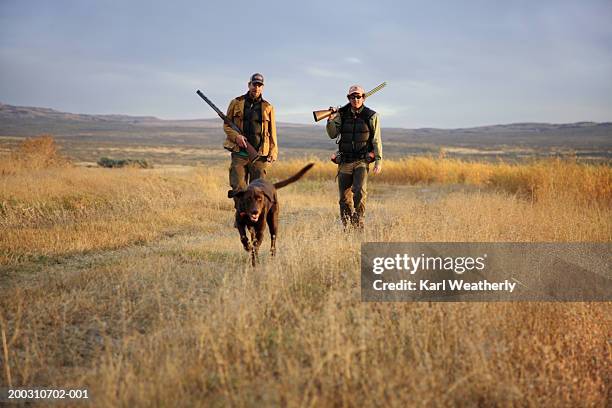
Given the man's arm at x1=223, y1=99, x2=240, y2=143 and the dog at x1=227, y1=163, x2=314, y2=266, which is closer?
the dog at x1=227, y1=163, x2=314, y2=266

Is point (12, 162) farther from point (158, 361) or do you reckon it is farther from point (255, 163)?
point (158, 361)

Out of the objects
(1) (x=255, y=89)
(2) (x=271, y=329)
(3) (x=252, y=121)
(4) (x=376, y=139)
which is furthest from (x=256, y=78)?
(2) (x=271, y=329)

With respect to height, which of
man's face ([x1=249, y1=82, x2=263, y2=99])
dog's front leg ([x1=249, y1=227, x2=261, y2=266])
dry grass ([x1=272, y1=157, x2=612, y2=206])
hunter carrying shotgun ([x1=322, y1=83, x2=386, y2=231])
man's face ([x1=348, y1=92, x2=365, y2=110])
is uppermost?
man's face ([x1=249, y1=82, x2=263, y2=99])

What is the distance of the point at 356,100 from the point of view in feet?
24.9

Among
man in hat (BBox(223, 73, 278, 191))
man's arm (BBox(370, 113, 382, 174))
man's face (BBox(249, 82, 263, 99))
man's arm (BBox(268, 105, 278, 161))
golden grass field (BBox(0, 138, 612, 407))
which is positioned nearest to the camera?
golden grass field (BBox(0, 138, 612, 407))

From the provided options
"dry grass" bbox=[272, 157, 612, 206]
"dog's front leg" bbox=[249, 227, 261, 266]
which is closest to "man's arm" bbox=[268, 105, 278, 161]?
"dog's front leg" bbox=[249, 227, 261, 266]

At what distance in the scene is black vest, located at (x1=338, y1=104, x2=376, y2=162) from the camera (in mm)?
7660

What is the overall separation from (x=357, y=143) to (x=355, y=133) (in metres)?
0.15

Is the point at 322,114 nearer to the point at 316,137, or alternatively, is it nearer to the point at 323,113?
the point at 323,113

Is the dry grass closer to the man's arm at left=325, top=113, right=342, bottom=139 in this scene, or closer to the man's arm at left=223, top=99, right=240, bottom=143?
the man's arm at left=325, top=113, right=342, bottom=139

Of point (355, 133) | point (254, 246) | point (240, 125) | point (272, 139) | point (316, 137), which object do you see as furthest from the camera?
point (316, 137)

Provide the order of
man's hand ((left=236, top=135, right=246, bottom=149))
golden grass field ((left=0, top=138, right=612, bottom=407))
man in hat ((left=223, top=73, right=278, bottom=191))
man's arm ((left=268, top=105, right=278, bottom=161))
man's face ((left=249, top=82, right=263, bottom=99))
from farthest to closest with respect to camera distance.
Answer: man's arm ((left=268, top=105, right=278, bottom=161)) < man in hat ((left=223, top=73, right=278, bottom=191)) < man's face ((left=249, top=82, right=263, bottom=99)) < man's hand ((left=236, top=135, right=246, bottom=149)) < golden grass field ((left=0, top=138, right=612, bottom=407))

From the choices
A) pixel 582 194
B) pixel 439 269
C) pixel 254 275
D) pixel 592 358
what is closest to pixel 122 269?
pixel 254 275

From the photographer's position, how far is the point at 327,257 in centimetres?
537
